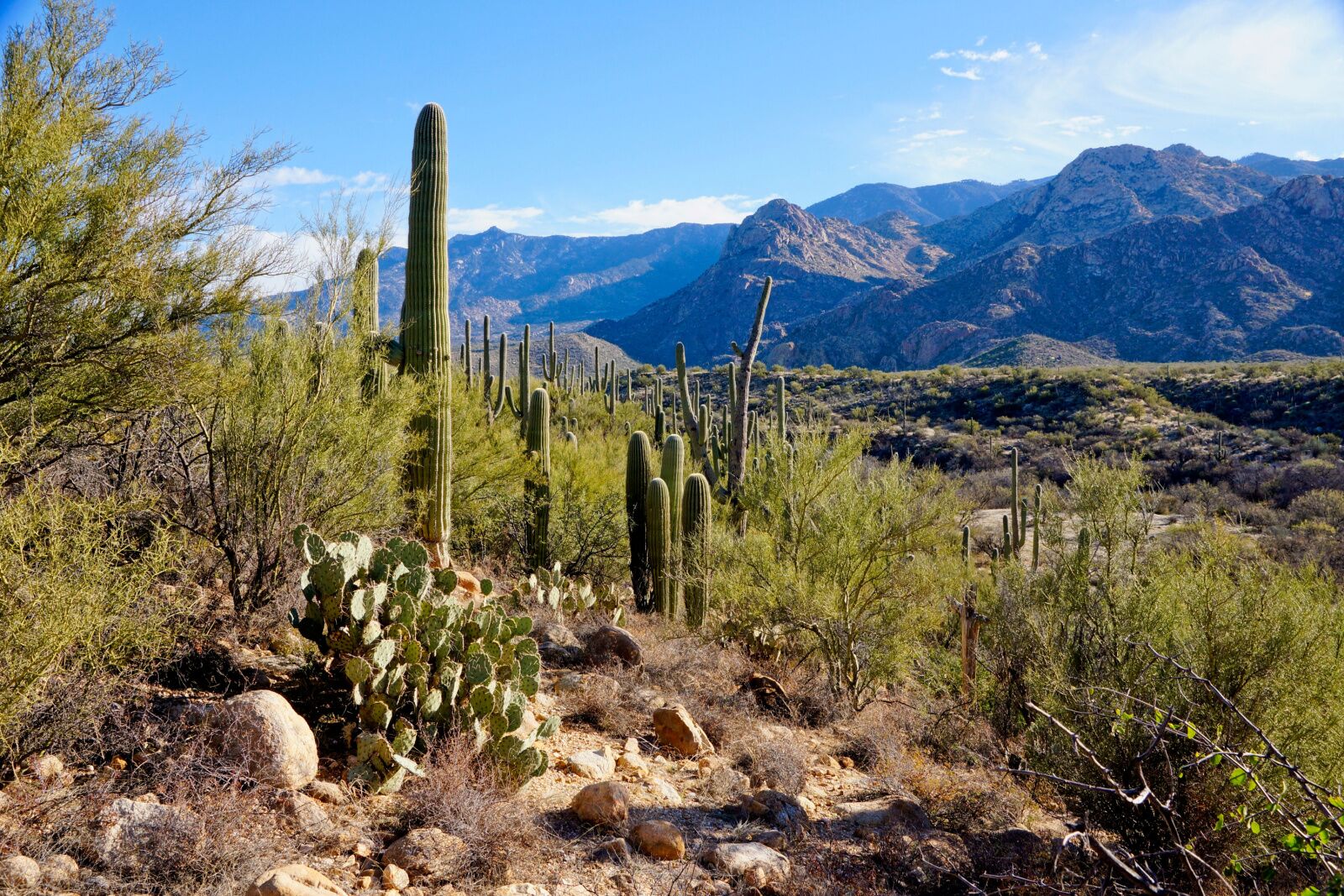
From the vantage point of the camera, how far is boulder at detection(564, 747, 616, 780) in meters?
5.22

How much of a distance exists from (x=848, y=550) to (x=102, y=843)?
6.73 metres

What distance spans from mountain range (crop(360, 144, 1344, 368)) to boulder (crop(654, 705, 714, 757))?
33.6 metres

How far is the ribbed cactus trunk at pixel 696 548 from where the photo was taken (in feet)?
34.0

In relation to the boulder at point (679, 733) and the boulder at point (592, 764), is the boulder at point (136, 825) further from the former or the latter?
the boulder at point (679, 733)

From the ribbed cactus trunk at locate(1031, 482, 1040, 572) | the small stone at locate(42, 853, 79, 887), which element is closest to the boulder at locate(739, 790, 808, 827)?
the small stone at locate(42, 853, 79, 887)

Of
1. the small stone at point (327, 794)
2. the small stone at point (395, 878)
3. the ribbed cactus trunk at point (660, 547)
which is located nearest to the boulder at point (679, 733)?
the small stone at point (327, 794)

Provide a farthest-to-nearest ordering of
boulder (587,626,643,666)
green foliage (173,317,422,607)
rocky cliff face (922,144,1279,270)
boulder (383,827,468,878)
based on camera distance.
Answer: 1. rocky cliff face (922,144,1279,270)
2. boulder (587,626,643,666)
3. green foliage (173,317,422,607)
4. boulder (383,827,468,878)

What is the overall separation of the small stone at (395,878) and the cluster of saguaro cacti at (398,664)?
655mm

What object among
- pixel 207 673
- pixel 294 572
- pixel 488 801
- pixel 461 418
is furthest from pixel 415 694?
pixel 461 418

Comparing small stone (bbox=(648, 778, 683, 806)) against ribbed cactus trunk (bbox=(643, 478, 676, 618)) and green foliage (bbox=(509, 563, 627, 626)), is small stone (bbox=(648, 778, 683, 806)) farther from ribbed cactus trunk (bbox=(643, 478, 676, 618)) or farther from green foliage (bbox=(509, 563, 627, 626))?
ribbed cactus trunk (bbox=(643, 478, 676, 618))

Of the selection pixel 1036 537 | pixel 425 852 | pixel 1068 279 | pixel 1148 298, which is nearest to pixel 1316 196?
pixel 1148 298

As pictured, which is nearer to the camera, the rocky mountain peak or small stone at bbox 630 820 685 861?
small stone at bbox 630 820 685 861

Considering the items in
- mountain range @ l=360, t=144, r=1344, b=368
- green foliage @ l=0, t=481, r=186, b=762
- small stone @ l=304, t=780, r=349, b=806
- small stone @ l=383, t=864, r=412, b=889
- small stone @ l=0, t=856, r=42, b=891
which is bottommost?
small stone @ l=383, t=864, r=412, b=889

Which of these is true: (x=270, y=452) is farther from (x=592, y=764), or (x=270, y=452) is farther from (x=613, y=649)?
(x=613, y=649)
